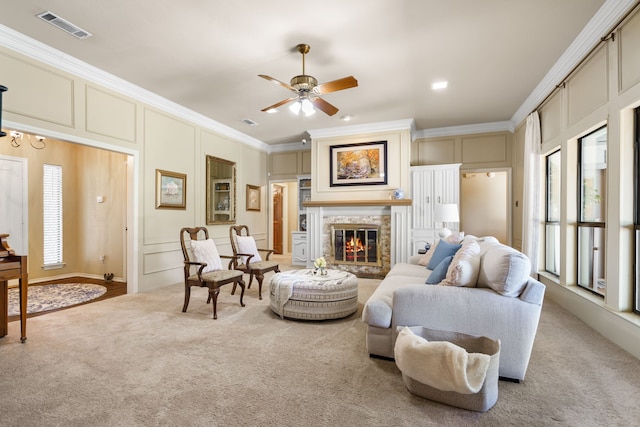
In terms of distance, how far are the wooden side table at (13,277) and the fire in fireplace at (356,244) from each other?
464cm

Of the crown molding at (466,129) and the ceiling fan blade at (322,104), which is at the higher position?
the crown molding at (466,129)

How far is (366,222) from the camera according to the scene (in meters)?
6.18

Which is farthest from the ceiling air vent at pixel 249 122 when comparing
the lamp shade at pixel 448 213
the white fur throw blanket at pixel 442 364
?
the white fur throw blanket at pixel 442 364

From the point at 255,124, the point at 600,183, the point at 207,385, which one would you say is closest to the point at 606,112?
the point at 600,183

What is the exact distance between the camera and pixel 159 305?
3.94 meters

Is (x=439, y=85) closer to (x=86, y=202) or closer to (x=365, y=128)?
(x=365, y=128)

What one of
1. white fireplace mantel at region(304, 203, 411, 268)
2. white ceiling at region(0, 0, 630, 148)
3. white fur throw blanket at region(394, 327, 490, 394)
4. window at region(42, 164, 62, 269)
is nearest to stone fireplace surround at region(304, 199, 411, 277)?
white fireplace mantel at region(304, 203, 411, 268)

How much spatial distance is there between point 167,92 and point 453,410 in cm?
508

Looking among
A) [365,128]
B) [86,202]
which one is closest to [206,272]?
[86,202]

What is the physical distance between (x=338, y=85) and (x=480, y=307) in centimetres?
243

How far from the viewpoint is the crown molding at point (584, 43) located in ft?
8.79

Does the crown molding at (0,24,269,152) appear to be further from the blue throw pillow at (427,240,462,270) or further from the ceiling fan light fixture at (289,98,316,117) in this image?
the blue throw pillow at (427,240,462,270)

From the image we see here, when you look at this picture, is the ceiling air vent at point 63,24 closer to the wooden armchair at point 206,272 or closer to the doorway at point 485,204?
the wooden armchair at point 206,272

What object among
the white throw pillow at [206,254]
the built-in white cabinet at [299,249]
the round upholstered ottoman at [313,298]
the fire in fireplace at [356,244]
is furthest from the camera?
the built-in white cabinet at [299,249]
